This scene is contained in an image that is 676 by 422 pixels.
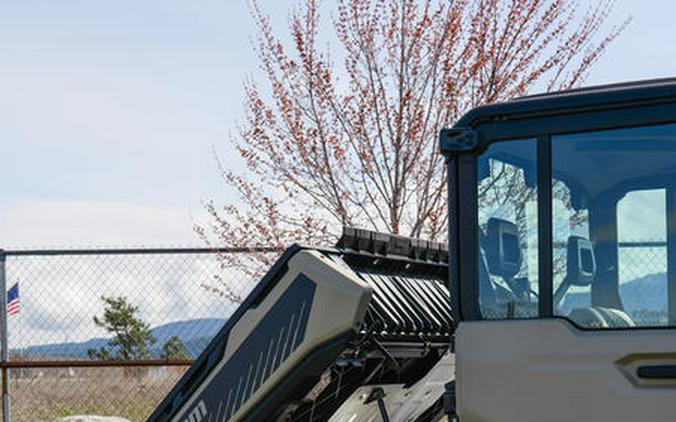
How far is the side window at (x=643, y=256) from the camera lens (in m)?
4.41

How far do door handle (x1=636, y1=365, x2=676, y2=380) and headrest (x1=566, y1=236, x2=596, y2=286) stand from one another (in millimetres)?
389

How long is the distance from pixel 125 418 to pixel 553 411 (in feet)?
25.7

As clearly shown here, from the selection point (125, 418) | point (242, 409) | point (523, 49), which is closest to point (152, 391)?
point (125, 418)

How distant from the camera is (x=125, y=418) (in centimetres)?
1162

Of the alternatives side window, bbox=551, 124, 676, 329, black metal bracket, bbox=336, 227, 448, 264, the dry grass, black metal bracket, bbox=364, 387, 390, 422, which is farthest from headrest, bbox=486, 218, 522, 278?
the dry grass

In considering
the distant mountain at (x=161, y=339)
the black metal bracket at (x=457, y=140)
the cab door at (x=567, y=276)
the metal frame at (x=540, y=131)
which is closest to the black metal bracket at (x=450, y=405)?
the cab door at (x=567, y=276)

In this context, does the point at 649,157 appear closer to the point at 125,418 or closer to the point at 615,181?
the point at 615,181

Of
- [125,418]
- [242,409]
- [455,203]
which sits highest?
[455,203]

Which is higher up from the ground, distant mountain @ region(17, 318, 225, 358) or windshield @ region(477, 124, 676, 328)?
windshield @ region(477, 124, 676, 328)

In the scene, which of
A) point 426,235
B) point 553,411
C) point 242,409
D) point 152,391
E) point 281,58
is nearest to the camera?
point 553,411

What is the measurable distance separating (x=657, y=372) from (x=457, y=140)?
3.67ft

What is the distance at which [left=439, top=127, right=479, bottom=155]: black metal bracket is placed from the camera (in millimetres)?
4664

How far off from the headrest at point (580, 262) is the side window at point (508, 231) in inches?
5.0

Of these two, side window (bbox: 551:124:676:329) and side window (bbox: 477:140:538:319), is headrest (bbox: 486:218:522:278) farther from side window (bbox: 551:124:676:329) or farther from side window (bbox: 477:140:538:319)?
side window (bbox: 551:124:676:329)
